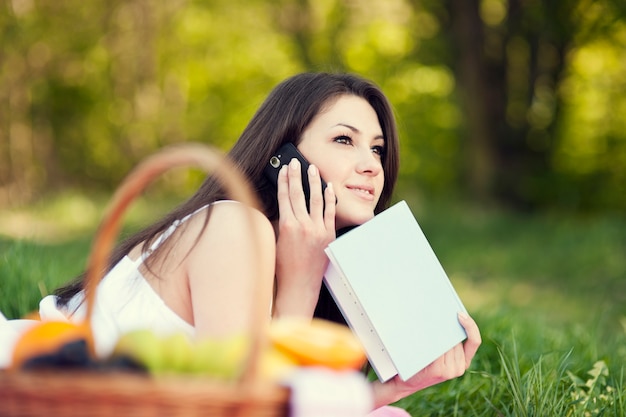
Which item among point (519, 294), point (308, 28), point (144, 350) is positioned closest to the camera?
point (144, 350)

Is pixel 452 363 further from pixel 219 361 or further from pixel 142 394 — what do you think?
pixel 142 394

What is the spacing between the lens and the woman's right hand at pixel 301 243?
7.77ft

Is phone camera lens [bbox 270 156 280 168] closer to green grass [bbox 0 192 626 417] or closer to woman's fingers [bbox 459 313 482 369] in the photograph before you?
woman's fingers [bbox 459 313 482 369]

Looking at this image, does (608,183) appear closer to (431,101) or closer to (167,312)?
(431,101)

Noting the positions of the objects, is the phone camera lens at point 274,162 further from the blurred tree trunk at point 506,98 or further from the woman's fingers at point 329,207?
the blurred tree trunk at point 506,98

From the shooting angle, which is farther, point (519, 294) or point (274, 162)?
point (519, 294)

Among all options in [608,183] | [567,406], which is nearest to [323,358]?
[567,406]

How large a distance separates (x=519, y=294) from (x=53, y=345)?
608cm

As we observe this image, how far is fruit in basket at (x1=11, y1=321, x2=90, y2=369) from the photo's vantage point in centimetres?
136

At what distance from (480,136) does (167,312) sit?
363 inches

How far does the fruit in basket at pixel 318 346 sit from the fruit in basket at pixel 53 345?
1.12 feet

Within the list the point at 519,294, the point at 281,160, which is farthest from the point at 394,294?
the point at 519,294

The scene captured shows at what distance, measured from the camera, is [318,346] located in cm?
147

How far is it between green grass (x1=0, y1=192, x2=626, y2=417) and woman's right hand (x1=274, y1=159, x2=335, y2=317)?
663 mm
